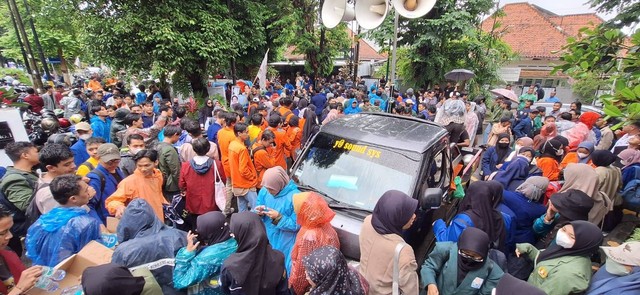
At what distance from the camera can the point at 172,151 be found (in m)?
4.65

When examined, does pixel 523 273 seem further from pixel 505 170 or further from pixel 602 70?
pixel 602 70

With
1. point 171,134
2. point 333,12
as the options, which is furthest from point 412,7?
point 171,134

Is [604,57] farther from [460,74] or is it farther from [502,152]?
[460,74]

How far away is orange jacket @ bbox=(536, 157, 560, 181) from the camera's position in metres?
4.77

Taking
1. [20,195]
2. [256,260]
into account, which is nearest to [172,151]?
[20,195]

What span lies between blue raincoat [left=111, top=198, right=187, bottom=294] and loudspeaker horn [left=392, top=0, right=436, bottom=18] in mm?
5854

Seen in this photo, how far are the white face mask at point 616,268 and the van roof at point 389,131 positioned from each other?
185cm

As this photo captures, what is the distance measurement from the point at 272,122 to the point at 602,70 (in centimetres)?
467

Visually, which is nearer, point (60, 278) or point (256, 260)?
point (60, 278)

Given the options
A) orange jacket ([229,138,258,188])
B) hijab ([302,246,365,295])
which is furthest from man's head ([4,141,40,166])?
hijab ([302,246,365,295])

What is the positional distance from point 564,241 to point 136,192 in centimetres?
423

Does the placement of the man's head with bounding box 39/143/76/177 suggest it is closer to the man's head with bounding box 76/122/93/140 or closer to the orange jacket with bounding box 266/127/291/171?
the man's head with bounding box 76/122/93/140

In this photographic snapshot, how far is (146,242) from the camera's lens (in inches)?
97.5

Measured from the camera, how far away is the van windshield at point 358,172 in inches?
140
